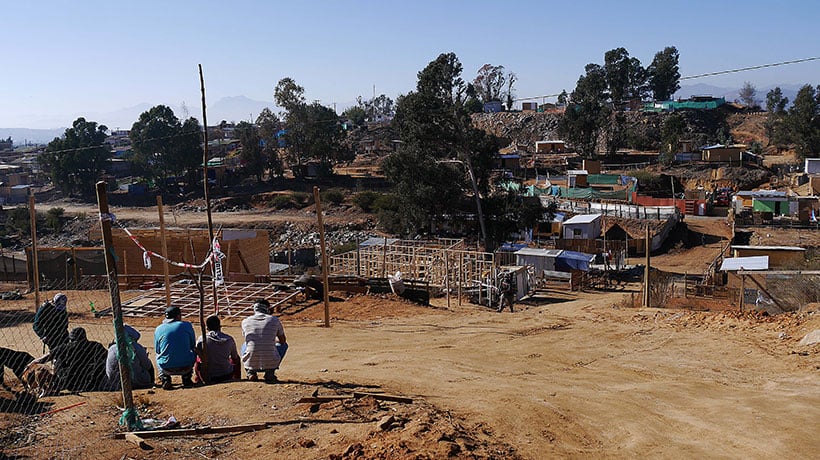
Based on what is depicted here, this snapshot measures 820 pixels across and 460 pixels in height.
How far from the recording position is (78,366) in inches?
306

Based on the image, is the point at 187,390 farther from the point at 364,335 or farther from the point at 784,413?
the point at 784,413

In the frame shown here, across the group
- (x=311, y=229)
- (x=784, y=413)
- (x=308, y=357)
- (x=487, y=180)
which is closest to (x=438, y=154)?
(x=487, y=180)

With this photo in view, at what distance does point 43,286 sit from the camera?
19203 millimetres

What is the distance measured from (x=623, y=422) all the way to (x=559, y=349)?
196 inches

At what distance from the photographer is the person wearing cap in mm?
7871

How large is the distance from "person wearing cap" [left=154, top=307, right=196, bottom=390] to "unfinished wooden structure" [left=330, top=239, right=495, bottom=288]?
489 inches

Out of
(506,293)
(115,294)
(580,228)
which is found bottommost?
(580,228)

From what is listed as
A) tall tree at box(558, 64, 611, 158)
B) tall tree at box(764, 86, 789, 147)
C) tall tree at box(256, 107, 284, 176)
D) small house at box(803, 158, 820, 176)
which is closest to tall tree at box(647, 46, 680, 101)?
tall tree at box(764, 86, 789, 147)

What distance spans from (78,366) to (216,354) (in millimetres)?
1579

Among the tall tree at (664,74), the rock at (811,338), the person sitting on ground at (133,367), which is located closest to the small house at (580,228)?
the rock at (811,338)

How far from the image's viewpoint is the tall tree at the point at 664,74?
9875cm

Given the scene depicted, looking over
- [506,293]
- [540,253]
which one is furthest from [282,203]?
[506,293]

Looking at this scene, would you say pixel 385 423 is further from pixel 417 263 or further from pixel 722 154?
pixel 722 154

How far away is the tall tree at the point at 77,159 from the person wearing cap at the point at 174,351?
60.3 meters
